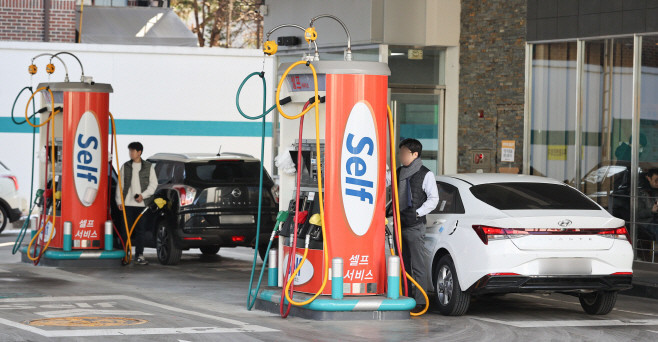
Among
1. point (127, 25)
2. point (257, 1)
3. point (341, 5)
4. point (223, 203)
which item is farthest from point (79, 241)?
point (257, 1)

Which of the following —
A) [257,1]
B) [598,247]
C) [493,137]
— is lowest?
[598,247]

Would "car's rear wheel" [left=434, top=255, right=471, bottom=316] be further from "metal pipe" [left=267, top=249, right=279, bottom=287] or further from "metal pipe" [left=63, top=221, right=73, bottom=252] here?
"metal pipe" [left=63, top=221, right=73, bottom=252]

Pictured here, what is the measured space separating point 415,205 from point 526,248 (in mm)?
1475

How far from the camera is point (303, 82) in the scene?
11766 millimetres

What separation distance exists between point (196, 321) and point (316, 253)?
4.61 ft

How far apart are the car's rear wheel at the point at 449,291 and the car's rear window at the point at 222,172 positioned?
5824mm

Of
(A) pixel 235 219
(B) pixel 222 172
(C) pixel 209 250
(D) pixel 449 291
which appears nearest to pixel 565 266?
(D) pixel 449 291

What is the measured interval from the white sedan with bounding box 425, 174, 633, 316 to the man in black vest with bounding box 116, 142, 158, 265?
22.3 feet

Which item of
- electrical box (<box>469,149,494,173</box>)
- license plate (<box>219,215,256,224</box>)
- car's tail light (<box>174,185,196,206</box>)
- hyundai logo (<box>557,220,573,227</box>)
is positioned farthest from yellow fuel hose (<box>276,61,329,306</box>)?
electrical box (<box>469,149,494,173</box>)

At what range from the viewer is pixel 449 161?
21.0 m

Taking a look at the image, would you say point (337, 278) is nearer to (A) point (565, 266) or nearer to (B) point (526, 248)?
(B) point (526, 248)

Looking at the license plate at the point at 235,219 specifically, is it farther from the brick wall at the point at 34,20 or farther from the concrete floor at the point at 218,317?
the brick wall at the point at 34,20

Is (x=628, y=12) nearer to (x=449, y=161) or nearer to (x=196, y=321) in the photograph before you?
(x=449, y=161)

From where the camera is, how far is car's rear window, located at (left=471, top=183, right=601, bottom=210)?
11.7 meters
